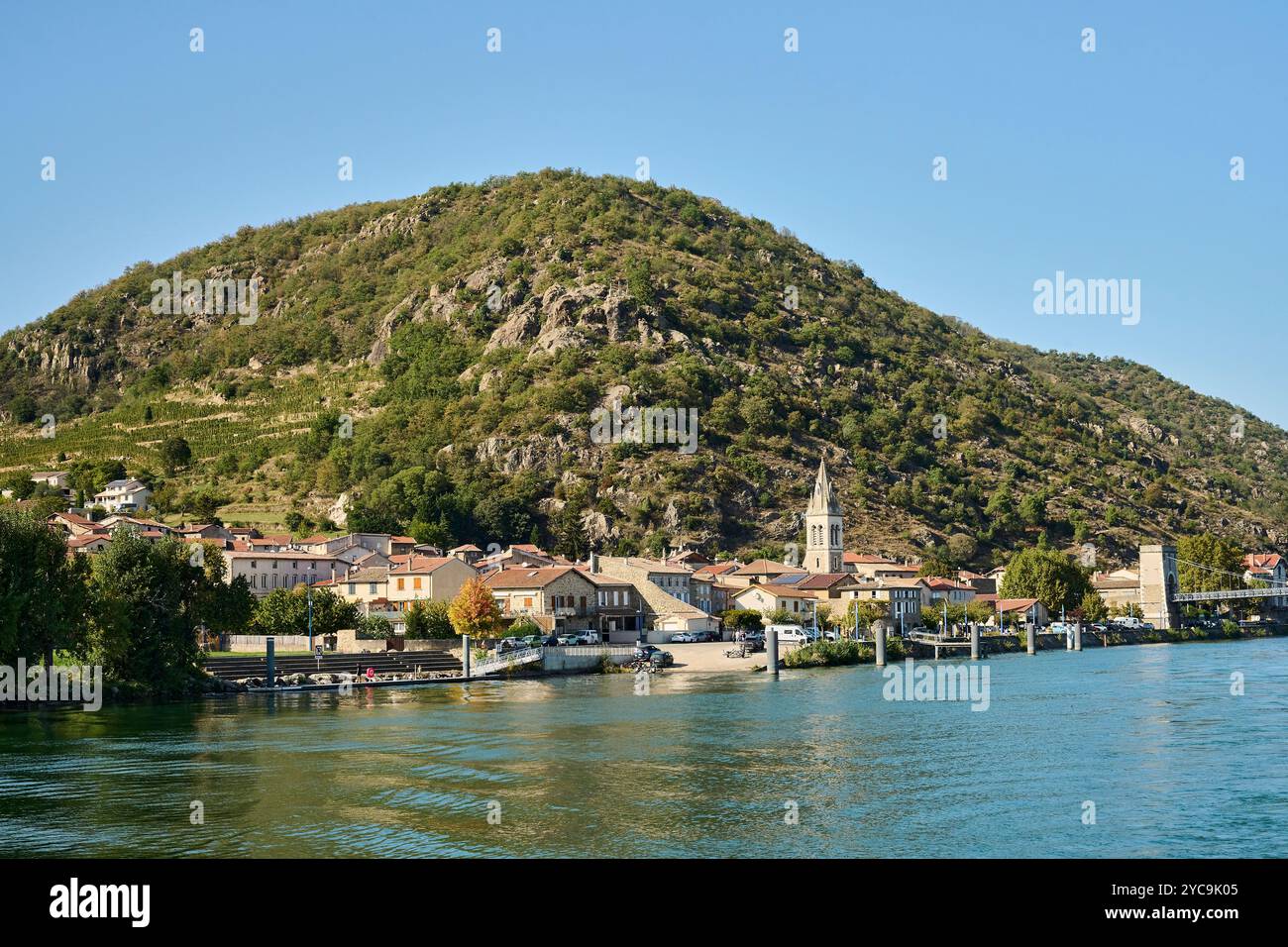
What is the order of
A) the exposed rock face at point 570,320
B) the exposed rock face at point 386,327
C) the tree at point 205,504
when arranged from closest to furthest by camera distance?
1. the tree at point 205,504
2. the exposed rock face at point 570,320
3. the exposed rock face at point 386,327

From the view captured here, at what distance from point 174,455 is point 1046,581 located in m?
97.0

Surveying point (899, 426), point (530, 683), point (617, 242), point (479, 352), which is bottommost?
point (530, 683)

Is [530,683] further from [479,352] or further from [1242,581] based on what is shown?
[479,352]

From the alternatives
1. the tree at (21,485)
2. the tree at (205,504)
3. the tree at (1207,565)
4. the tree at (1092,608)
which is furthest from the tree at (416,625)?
the tree at (1207,565)

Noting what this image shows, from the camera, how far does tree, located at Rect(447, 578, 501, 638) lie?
249 ft

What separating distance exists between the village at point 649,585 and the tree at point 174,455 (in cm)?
2488

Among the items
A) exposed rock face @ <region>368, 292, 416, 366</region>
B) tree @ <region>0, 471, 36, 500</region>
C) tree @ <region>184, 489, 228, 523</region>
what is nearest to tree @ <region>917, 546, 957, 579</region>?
tree @ <region>184, 489, 228, 523</region>

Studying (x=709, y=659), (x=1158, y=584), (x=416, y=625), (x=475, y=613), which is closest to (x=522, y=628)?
(x=475, y=613)

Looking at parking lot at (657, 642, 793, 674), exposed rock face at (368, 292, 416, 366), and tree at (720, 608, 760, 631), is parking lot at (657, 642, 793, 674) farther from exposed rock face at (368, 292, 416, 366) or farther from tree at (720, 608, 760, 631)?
exposed rock face at (368, 292, 416, 366)

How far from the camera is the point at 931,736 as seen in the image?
42125 mm

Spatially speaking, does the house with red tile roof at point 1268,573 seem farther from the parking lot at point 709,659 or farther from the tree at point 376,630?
the tree at point 376,630

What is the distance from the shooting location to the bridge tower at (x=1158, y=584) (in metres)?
118
